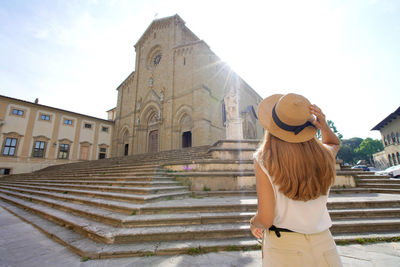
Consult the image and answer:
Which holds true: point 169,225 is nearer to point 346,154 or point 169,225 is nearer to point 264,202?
point 264,202

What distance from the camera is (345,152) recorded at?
4597cm

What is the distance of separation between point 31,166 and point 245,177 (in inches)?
950

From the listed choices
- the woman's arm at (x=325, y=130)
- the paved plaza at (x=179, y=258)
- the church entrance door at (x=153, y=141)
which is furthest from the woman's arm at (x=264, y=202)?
the church entrance door at (x=153, y=141)

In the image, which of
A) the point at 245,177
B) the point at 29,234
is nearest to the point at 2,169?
the point at 29,234

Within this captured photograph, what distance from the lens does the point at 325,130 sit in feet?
4.63

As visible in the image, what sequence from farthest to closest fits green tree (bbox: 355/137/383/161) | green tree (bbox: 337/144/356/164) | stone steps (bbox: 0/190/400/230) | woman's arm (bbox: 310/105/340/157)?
1. green tree (bbox: 337/144/356/164)
2. green tree (bbox: 355/137/383/161)
3. stone steps (bbox: 0/190/400/230)
4. woman's arm (bbox: 310/105/340/157)

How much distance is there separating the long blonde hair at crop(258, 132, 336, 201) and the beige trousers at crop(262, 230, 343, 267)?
0.24 metres

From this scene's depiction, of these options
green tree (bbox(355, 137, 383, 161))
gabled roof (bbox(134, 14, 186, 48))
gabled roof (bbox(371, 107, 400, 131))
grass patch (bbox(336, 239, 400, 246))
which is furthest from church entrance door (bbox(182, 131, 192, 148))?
green tree (bbox(355, 137, 383, 161))

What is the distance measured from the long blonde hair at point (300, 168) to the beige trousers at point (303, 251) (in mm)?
237

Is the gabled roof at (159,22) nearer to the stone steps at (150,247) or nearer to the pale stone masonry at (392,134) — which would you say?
the stone steps at (150,247)

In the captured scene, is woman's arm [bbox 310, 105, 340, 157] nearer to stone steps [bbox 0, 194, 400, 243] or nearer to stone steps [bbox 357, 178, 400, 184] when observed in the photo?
stone steps [bbox 0, 194, 400, 243]

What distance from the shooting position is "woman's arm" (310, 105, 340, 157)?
1.22 metres

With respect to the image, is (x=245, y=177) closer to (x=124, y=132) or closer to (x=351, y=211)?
(x=351, y=211)

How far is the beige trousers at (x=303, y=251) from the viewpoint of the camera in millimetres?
1010
